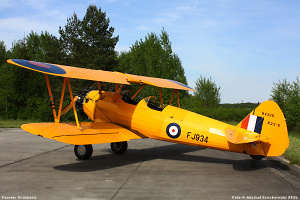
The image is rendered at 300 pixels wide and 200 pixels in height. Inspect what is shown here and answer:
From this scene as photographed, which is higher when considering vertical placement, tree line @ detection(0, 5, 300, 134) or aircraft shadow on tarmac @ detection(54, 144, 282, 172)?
tree line @ detection(0, 5, 300, 134)

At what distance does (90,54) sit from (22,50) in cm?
1086

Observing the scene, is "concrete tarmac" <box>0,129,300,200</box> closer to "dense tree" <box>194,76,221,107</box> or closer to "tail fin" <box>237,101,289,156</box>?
"tail fin" <box>237,101,289,156</box>

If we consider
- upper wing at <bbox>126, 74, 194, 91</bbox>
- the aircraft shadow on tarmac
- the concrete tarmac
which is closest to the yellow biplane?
upper wing at <bbox>126, 74, 194, 91</bbox>

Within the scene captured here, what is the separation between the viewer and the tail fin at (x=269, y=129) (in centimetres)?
690

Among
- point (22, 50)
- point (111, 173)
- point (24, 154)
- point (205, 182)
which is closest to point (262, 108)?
point (205, 182)

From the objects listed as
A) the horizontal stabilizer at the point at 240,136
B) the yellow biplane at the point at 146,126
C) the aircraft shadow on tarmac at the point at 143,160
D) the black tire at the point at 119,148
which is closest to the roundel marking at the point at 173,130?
the yellow biplane at the point at 146,126

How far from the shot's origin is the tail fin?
22.6 ft

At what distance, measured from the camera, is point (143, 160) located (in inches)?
360

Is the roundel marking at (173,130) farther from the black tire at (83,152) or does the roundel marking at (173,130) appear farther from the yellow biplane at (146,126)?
the black tire at (83,152)

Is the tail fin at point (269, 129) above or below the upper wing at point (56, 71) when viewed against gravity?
below

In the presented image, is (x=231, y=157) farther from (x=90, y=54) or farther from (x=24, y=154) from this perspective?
(x=90, y=54)

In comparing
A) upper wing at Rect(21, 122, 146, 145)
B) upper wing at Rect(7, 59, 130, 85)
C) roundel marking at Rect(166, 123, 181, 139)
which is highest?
upper wing at Rect(7, 59, 130, 85)

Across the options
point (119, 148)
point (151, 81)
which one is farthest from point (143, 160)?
point (151, 81)

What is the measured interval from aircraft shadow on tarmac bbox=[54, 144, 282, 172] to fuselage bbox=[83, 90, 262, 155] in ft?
3.42
